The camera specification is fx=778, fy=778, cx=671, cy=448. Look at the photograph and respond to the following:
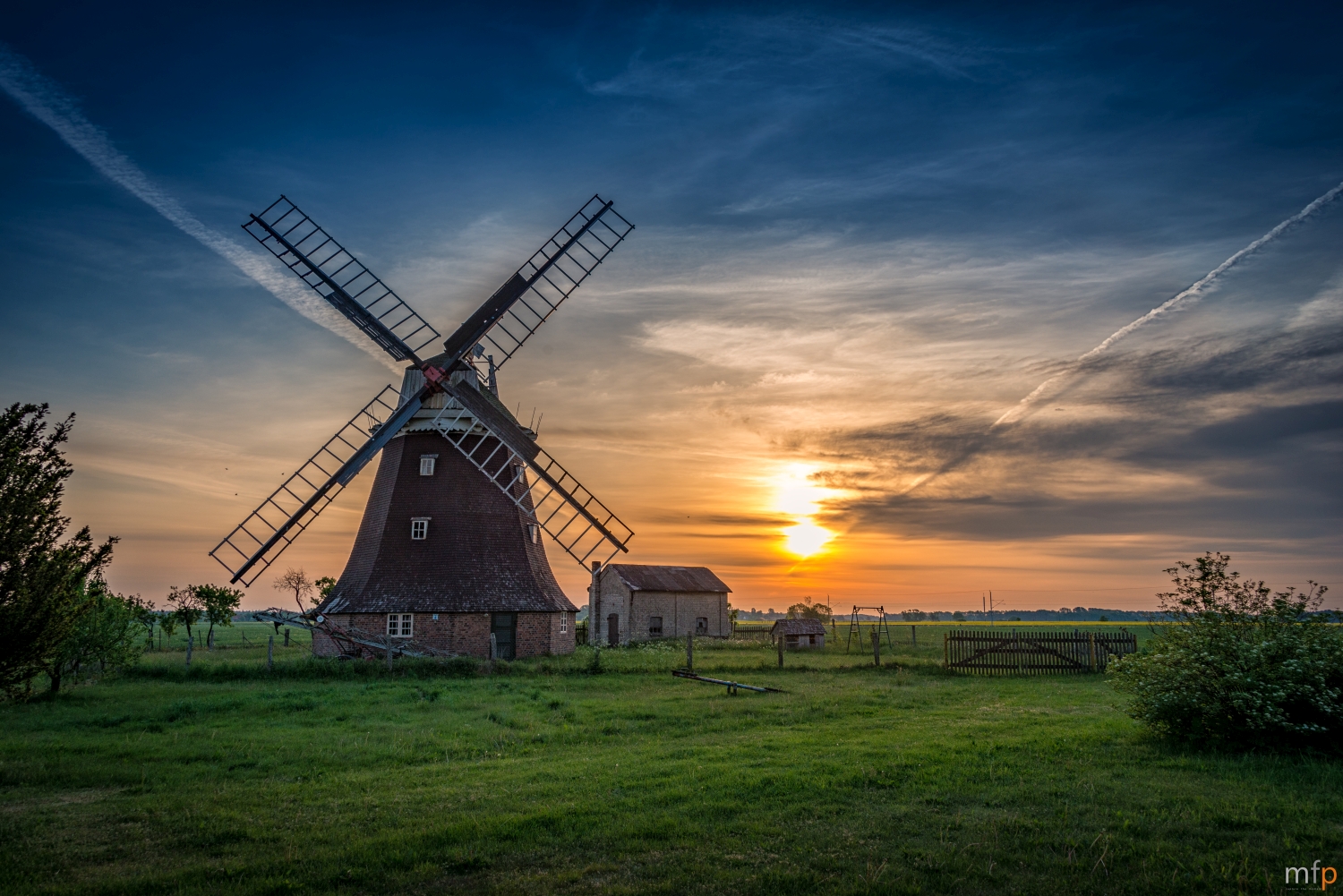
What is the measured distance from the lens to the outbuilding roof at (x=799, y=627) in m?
44.3

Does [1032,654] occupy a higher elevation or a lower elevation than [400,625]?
lower

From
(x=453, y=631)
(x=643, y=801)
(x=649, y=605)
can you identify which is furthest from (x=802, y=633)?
(x=643, y=801)

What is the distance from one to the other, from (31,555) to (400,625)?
18.5 meters

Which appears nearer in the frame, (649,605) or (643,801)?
(643,801)

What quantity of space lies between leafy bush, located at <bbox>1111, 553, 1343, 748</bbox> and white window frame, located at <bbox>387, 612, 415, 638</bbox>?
2355 centimetres

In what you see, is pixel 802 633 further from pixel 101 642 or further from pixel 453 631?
pixel 101 642

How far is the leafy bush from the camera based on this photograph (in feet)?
38.4

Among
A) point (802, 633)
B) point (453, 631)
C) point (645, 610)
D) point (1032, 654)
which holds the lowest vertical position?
point (802, 633)

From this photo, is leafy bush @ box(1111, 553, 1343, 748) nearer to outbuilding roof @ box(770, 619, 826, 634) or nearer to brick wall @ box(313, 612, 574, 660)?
brick wall @ box(313, 612, 574, 660)

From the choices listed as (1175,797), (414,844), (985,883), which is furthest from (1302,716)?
(414,844)

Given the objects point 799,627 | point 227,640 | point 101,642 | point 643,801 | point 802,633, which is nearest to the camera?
point 643,801

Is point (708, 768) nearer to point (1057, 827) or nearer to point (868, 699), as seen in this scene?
point (1057, 827)

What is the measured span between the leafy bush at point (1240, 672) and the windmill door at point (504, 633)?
22.1 m

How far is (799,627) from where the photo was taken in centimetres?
4484
